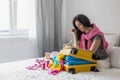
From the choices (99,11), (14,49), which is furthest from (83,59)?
(14,49)

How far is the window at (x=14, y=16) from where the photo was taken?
3361 mm

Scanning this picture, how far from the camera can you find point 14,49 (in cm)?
335

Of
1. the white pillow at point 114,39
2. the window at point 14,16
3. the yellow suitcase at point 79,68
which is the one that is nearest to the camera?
the yellow suitcase at point 79,68

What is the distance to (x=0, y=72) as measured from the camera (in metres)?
1.96

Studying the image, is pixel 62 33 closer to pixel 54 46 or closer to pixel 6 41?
pixel 54 46

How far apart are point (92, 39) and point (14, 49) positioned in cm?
151

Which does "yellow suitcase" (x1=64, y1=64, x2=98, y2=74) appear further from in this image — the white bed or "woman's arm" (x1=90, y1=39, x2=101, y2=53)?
"woman's arm" (x1=90, y1=39, x2=101, y2=53)

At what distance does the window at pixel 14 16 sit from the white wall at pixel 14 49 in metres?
0.18

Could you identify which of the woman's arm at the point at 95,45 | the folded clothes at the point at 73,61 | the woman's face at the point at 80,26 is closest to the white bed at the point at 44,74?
the folded clothes at the point at 73,61

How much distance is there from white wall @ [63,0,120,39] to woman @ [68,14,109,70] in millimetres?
837

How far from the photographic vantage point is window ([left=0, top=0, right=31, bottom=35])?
3361 millimetres

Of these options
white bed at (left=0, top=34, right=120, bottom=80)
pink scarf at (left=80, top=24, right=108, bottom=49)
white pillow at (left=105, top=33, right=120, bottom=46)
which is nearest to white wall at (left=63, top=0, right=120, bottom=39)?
white pillow at (left=105, top=33, right=120, bottom=46)

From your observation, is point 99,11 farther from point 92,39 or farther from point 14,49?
point 14,49

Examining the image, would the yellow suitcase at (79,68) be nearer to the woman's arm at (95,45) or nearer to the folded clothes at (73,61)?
the folded clothes at (73,61)
